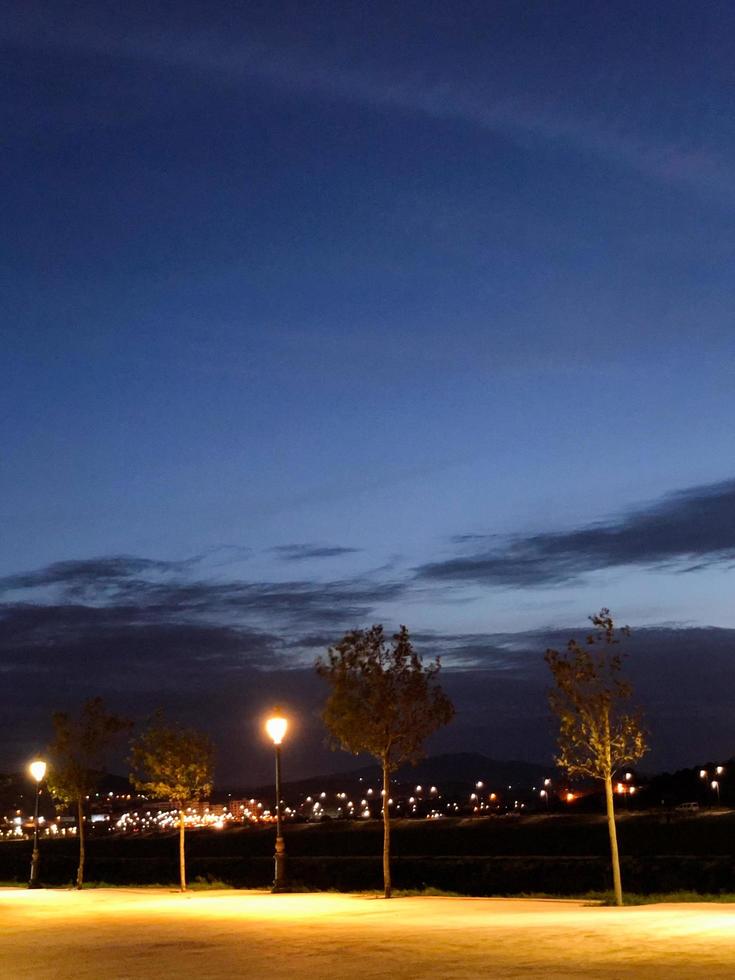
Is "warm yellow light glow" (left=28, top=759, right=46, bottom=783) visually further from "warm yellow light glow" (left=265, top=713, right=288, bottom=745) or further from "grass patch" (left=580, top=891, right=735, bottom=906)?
"grass patch" (left=580, top=891, right=735, bottom=906)

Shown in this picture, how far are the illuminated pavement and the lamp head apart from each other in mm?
4378

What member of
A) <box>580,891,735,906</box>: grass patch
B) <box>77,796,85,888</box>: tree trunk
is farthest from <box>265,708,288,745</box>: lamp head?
<box>77,796,85,888</box>: tree trunk

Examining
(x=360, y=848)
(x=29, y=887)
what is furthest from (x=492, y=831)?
(x=29, y=887)

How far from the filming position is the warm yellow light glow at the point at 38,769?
40406 mm

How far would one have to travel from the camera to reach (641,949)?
1449 cm

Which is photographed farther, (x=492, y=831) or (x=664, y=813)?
(x=492, y=831)

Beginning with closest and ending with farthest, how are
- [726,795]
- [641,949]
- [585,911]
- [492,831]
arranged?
[641,949], [585,911], [492,831], [726,795]

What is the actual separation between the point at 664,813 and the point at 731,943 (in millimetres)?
47737

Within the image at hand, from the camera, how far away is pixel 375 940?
1705cm

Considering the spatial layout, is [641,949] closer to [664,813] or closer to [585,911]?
[585,911]

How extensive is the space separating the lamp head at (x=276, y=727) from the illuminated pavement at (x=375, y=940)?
4.38 metres

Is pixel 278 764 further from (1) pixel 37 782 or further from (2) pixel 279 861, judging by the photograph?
(1) pixel 37 782

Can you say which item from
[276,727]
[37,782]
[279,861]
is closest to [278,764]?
[276,727]

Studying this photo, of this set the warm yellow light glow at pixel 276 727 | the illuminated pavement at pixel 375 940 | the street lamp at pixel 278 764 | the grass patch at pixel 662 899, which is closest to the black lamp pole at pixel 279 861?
the street lamp at pixel 278 764
